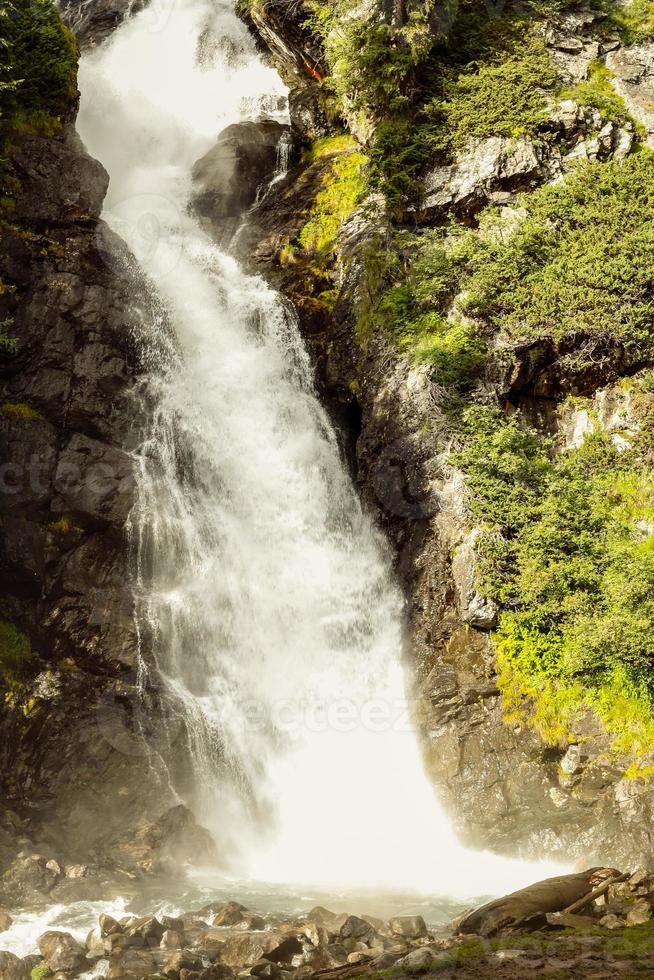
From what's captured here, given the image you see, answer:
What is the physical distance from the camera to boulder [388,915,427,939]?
8797mm

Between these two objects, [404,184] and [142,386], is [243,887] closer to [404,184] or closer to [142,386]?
[142,386]

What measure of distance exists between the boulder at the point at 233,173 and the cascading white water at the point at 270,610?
1588 millimetres

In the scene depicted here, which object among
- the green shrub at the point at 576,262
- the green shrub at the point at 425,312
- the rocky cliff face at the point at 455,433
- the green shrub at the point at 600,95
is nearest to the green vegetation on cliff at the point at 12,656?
the rocky cliff face at the point at 455,433

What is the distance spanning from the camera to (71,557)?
14.6 meters

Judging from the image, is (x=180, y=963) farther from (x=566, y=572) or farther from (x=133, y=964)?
(x=566, y=572)

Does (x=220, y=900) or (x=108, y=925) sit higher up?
(x=220, y=900)

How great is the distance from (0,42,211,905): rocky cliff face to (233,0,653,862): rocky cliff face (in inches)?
187

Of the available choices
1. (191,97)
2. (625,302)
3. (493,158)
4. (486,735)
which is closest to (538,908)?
(486,735)

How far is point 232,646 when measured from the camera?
14680mm

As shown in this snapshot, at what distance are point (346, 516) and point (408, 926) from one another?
30.2ft

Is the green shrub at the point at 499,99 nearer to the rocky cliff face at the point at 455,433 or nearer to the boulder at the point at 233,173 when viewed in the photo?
the rocky cliff face at the point at 455,433

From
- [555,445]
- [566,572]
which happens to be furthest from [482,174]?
[566,572]

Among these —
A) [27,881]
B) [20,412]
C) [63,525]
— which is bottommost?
[27,881]

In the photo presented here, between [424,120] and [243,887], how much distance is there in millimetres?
18914
